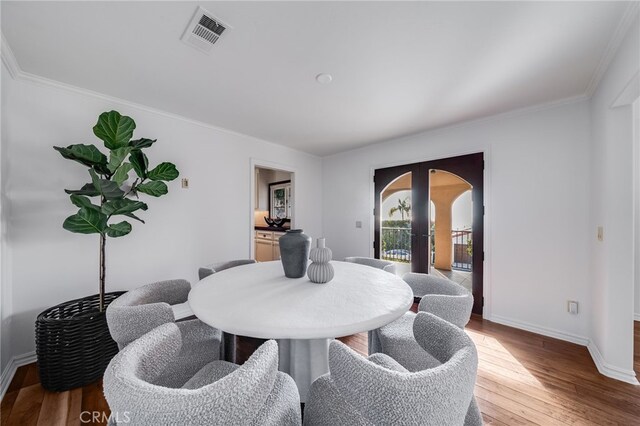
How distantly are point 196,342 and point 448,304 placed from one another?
1.41 meters

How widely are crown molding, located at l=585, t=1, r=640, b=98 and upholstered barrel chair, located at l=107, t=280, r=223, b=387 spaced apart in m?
2.95

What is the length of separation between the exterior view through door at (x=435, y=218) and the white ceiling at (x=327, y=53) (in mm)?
833

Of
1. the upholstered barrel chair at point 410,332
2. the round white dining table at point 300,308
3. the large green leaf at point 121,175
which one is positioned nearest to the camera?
the round white dining table at point 300,308

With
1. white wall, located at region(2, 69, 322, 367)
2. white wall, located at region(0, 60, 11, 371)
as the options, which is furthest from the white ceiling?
white wall, located at region(0, 60, 11, 371)

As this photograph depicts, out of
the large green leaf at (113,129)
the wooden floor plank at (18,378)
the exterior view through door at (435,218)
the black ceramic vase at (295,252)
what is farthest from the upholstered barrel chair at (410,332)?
the wooden floor plank at (18,378)

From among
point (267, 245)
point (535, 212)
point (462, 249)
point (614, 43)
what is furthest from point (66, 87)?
point (535, 212)

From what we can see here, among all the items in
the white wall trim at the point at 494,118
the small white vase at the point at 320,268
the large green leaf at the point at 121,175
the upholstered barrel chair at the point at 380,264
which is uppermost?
the white wall trim at the point at 494,118

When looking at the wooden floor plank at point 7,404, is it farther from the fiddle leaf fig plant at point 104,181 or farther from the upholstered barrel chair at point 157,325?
the upholstered barrel chair at point 157,325

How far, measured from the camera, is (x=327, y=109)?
2.59 metres

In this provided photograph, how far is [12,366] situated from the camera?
1.84 meters

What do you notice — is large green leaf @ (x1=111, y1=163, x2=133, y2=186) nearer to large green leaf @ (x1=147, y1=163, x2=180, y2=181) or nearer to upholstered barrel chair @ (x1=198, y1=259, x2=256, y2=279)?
large green leaf @ (x1=147, y1=163, x2=180, y2=181)

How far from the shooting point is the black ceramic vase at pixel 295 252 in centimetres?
155

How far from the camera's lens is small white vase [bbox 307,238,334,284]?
1.47m

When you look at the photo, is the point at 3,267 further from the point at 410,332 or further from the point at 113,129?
the point at 410,332
